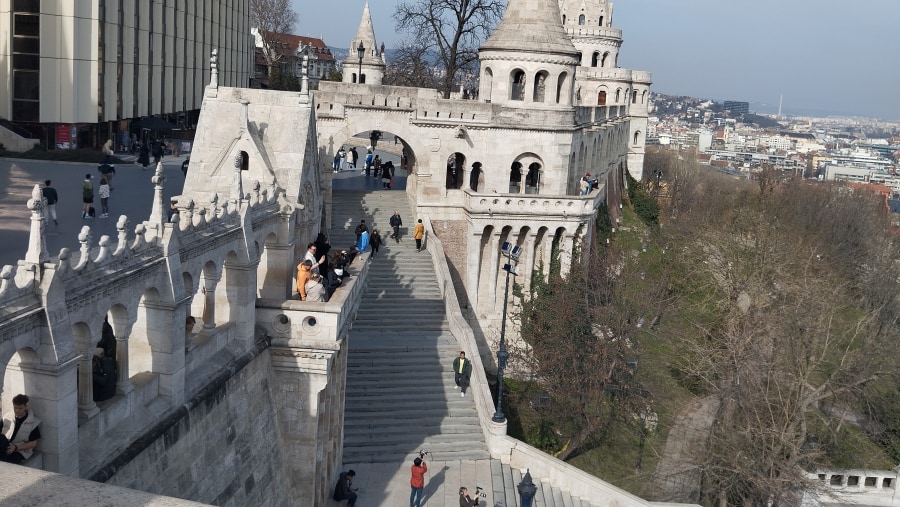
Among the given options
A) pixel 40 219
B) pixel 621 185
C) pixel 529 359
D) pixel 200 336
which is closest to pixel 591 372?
pixel 529 359

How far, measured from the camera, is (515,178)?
32031 mm

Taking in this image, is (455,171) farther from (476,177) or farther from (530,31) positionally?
(530,31)

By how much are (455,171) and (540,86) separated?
4.29 metres

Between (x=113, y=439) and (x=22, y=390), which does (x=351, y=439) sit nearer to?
(x=113, y=439)

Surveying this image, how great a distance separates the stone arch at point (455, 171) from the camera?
30742 millimetres

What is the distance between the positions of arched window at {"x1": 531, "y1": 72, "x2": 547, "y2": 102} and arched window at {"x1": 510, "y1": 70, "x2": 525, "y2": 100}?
460mm

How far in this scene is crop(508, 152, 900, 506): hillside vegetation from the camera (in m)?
23.0

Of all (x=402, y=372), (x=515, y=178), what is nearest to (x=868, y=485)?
(x=515, y=178)

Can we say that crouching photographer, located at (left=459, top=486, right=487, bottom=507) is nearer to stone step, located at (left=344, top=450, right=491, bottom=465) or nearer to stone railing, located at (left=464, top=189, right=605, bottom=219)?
stone step, located at (left=344, top=450, right=491, bottom=465)

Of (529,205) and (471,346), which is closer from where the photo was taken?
(471,346)

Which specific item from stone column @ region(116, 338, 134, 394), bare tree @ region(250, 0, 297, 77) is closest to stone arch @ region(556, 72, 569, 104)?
stone column @ region(116, 338, 134, 394)

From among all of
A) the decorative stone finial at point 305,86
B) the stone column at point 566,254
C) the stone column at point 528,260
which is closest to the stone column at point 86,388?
the decorative stone finial at point 305,86

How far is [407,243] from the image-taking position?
28484 millimetres

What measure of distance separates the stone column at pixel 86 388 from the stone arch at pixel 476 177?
21781 millimetres
